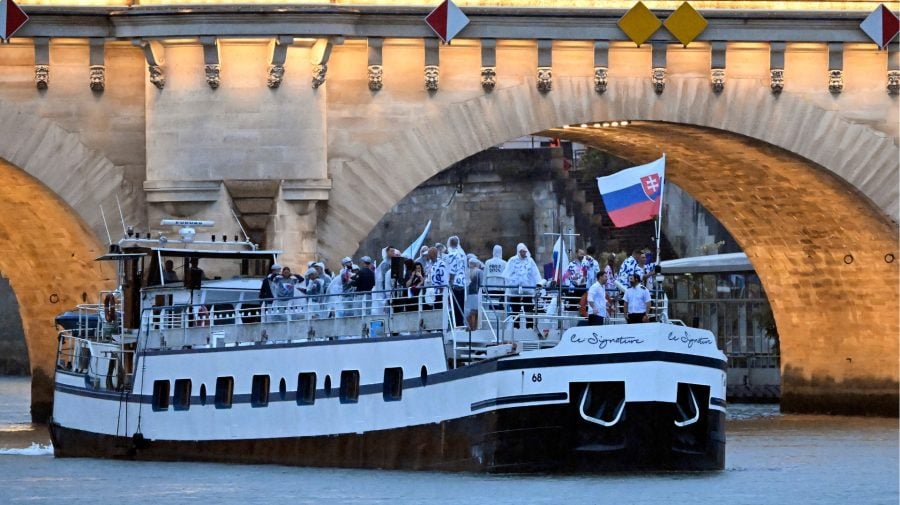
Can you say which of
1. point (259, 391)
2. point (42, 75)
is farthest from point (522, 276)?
point (42, 75)

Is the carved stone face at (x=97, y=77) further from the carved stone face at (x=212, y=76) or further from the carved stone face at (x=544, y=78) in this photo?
the carved stone face at (x=544, y=78)

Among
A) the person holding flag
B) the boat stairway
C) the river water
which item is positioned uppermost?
the person holding flag

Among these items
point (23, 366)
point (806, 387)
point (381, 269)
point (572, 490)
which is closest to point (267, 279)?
point (381, 269)

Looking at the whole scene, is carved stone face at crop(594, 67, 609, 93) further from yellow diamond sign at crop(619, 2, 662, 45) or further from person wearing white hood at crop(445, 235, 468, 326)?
person wearing white hood at crop(445, 235, 468, 326)

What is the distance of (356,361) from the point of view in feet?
112

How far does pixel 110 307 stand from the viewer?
38.9 metres

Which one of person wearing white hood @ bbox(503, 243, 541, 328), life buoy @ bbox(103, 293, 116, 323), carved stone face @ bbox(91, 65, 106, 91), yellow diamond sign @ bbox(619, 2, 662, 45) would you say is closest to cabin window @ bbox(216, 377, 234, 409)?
life buoy @ bbox(103, 293, 116, 323)

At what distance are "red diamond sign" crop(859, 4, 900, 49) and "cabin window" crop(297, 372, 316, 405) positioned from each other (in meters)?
14.0

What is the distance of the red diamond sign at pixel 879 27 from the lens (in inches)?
1743

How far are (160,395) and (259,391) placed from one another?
2033mm

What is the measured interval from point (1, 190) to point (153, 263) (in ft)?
24.1

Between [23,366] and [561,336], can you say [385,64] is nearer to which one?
[561,336]

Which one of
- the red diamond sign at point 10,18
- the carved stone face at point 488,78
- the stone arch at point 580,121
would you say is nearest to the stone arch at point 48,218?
the red diamond sign at point 10,18

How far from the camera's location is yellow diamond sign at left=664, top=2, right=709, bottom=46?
43.1 meters
